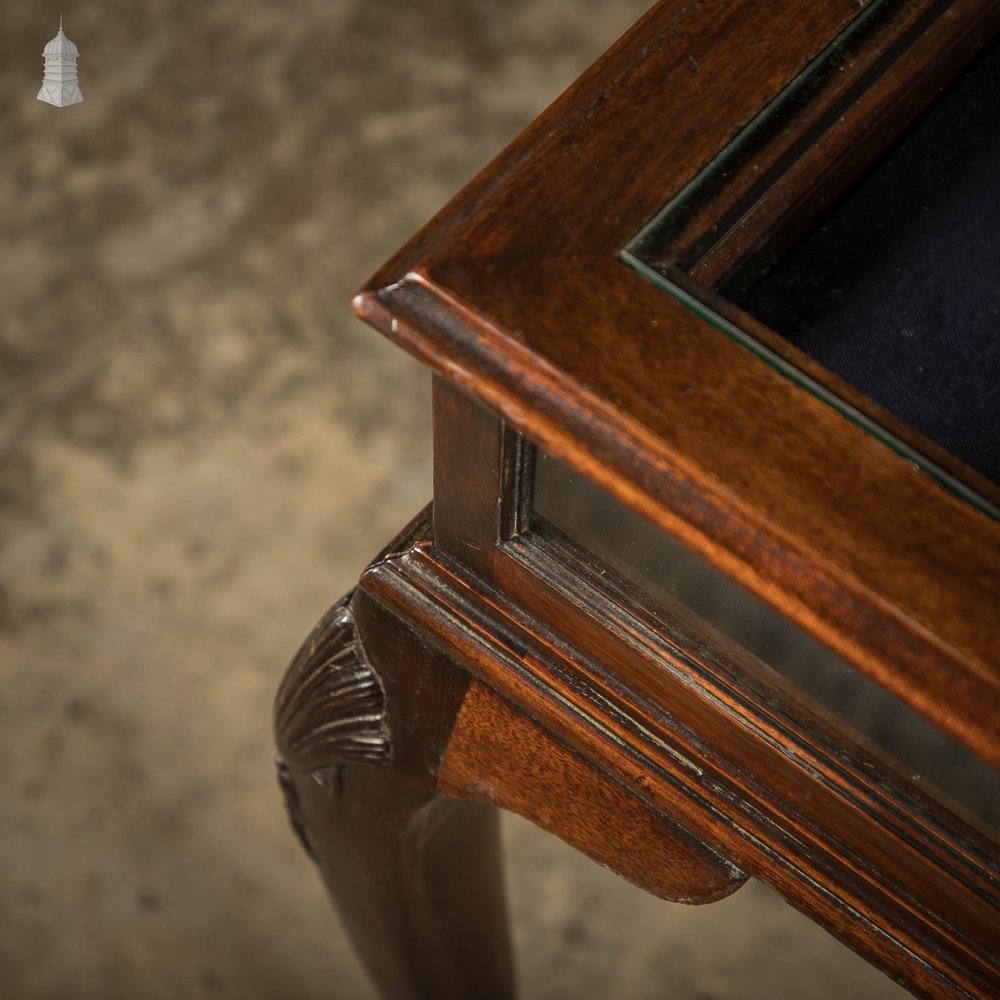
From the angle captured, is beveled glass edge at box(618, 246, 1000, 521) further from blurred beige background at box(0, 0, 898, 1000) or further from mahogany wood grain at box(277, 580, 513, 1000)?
blurred beige background at box(0, 0, 898, 1000)

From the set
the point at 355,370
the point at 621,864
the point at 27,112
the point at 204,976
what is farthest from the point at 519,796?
the point at 27,112

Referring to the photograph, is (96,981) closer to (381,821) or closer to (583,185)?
(381,821)

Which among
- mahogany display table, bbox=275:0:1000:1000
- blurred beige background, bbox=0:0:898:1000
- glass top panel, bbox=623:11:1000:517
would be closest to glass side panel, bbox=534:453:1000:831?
mahogany display table, bbox=275:0:1000:1000

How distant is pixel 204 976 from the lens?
1462 mm

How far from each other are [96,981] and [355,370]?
71 cm

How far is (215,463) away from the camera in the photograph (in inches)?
65.5

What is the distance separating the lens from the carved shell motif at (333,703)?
773 mm

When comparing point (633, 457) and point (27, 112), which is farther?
point (27, 112)

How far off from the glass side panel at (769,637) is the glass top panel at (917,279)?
110 mm

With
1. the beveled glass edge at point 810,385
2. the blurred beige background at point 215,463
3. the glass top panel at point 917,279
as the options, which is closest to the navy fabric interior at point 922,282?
the glass top panel at point 917,279

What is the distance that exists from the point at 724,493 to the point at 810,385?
0.19ft

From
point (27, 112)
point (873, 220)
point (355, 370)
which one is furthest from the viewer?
point (27, 112)

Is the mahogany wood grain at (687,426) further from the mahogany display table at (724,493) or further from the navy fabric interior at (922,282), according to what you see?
the navy fabric interior at (922,282)

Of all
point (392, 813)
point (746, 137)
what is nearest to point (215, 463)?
point (392, 813)
